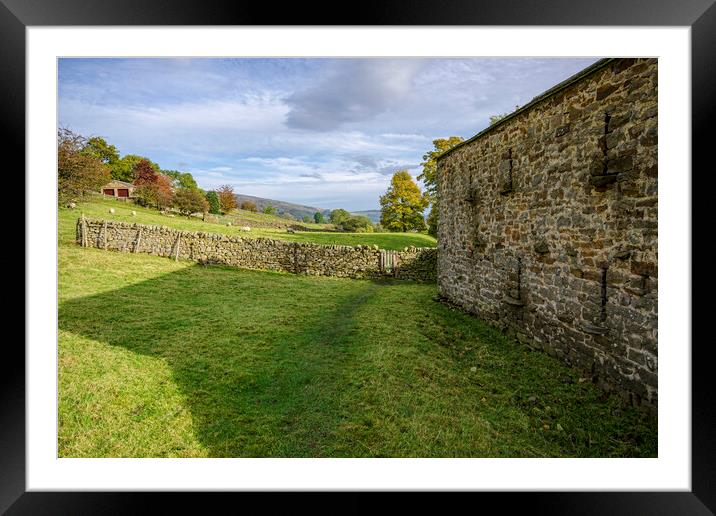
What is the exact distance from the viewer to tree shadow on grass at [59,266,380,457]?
131 inches

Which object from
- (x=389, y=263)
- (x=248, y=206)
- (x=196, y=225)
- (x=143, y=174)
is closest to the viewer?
(x=389, y=263)

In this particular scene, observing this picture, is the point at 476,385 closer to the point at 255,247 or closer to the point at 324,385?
the point at 324,385

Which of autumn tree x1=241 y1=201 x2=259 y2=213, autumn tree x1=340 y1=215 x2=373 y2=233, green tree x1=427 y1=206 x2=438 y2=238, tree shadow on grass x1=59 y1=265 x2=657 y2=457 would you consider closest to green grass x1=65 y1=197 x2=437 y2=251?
green tree x1=427 y1=206 x2=438 y2=238

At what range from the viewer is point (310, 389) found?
13.5 ft

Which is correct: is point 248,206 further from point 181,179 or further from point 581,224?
point 581,224

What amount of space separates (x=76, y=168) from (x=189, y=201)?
30.0 ft

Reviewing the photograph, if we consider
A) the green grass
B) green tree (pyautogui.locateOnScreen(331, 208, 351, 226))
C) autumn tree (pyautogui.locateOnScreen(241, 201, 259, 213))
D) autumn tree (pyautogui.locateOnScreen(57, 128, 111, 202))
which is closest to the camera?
autumn tree (pyautogui.locateOnScreen(57, 128, 111, 202))

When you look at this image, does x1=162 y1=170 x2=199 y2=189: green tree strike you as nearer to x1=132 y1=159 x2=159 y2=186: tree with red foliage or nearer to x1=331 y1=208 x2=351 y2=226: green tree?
x1=132 y1=159 x2=159 y2=186: tree with red foliage

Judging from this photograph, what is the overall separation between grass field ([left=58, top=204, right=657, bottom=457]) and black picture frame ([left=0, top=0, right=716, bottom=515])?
74cm

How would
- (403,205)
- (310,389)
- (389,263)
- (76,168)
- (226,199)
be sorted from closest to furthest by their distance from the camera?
(310,389)
(76,168)
(389,263)
(403,205)
(226,199)

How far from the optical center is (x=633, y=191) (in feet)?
11.1

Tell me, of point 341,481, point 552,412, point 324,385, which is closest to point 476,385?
point 552,412
